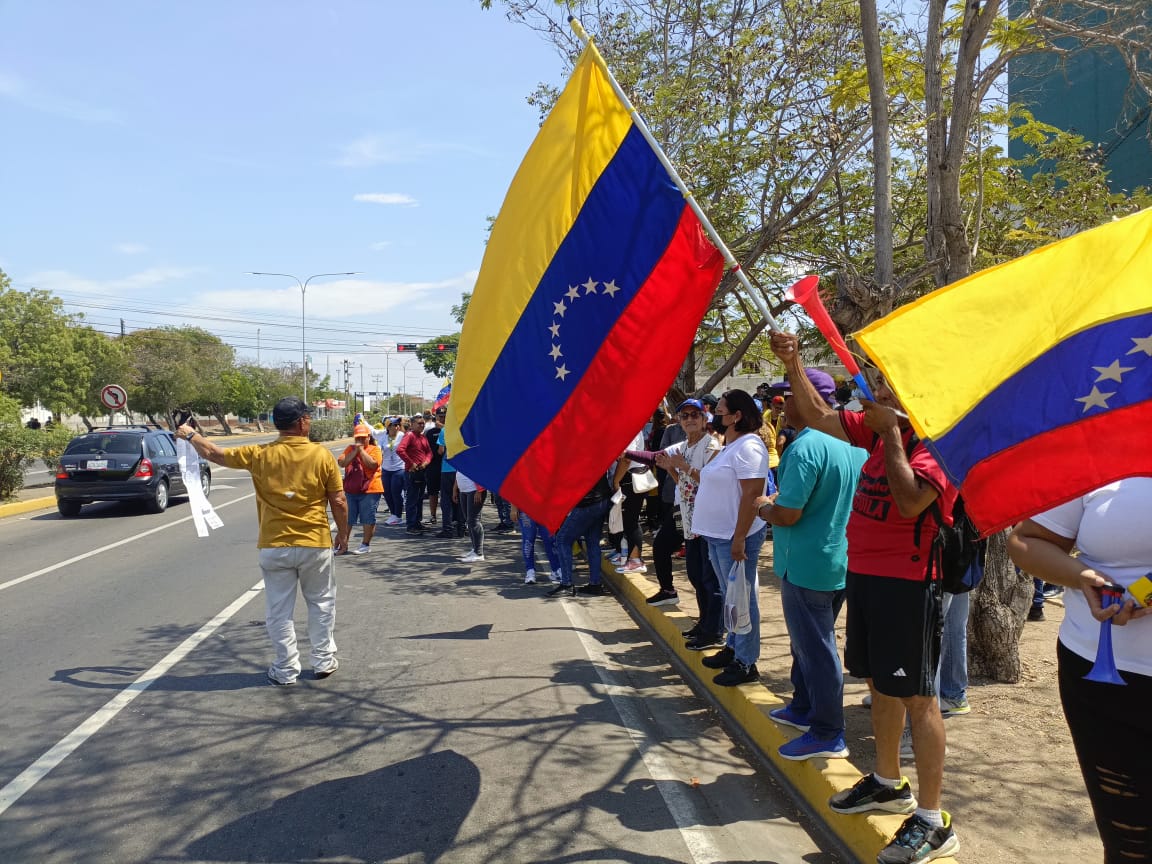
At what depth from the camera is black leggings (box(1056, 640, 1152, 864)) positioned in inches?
86.9

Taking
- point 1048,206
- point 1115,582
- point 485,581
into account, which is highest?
point 1048,206

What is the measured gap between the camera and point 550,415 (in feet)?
14.5

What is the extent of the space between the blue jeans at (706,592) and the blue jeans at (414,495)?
24.9 ft

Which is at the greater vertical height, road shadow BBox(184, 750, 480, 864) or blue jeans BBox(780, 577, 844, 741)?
blue jeans BBox(780, 577, 844, 741)

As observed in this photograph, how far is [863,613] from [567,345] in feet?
6.32

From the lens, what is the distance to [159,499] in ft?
53.2

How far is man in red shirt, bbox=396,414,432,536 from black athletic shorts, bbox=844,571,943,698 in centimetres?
1014

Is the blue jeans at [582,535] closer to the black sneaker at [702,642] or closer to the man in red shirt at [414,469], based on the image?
the black sneaker at [702,642]

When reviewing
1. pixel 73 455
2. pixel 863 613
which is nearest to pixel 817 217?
pixel 863 613

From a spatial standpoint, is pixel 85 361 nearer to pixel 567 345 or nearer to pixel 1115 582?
pixel 567 345

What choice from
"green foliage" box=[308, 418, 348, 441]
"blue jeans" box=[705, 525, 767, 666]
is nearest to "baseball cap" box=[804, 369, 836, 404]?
"blue jeans" box=[705, 525, 767, 666]

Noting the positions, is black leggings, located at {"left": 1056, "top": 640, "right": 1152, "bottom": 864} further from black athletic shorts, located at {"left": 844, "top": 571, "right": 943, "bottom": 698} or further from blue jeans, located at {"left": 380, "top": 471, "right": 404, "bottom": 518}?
blue jeans, located at {"left": 380, "top": 471, "right": 404, "bottom": 518}

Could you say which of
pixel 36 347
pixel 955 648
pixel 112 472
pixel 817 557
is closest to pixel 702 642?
pixel 955 648

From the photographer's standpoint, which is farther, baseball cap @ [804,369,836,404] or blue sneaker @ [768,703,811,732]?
blue sneaker @ [768,703,811,732]
